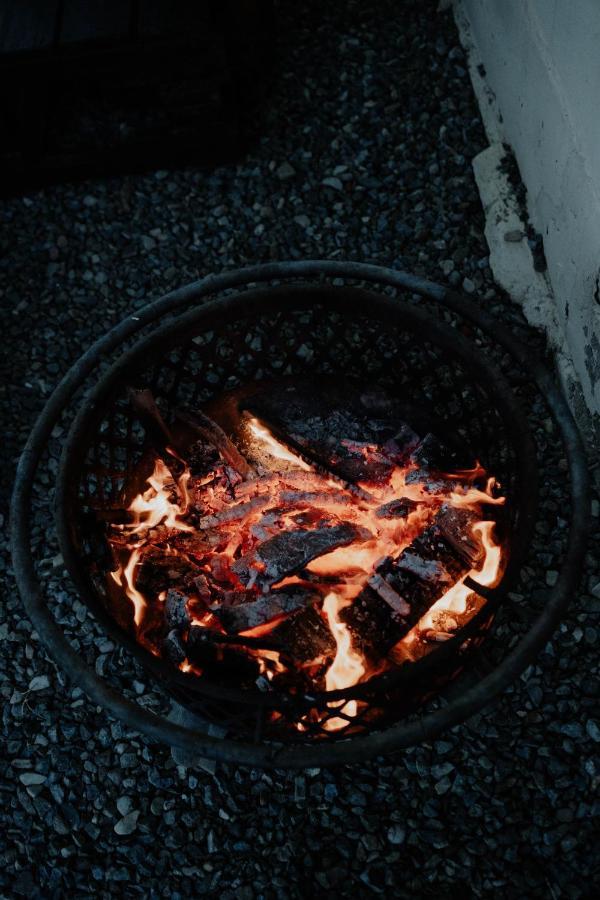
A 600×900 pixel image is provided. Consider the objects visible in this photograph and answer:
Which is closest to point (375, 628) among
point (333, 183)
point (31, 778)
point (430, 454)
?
point (430, 454)

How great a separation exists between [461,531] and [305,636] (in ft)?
2.14

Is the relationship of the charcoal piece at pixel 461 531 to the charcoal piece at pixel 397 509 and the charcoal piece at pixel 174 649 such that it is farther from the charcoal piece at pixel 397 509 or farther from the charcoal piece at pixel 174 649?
the charcoal piece at pixel 174 649

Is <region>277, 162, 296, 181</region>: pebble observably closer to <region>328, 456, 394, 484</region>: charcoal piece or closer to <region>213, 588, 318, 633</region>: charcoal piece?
<region>328, 456, 394, 484</region>: charcoal piece

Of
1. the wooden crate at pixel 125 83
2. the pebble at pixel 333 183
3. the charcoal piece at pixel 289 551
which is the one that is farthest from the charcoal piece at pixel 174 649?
the wooden crate at pixel 125 83

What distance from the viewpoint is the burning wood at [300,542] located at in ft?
8.43

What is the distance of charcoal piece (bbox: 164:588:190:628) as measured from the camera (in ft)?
8.73

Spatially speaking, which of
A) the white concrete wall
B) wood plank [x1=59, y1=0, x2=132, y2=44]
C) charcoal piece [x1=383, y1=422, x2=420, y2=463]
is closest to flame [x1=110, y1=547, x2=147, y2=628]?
charcoal piece [x1=383, y1=422, x2=420, y2=463]

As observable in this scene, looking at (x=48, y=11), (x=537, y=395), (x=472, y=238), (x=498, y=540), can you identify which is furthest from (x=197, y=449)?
(x=48, y=11)

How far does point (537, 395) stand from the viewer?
352 centimetres

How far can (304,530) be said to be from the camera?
9.16 ft

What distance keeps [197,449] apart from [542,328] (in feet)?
5.69

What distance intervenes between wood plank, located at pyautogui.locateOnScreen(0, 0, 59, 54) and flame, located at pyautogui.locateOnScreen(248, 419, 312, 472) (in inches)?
101

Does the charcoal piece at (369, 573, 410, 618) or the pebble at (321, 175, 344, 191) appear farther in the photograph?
the pebble at (321, 175, 344, 191)

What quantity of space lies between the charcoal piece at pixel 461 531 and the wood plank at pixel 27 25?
11.0 feet
